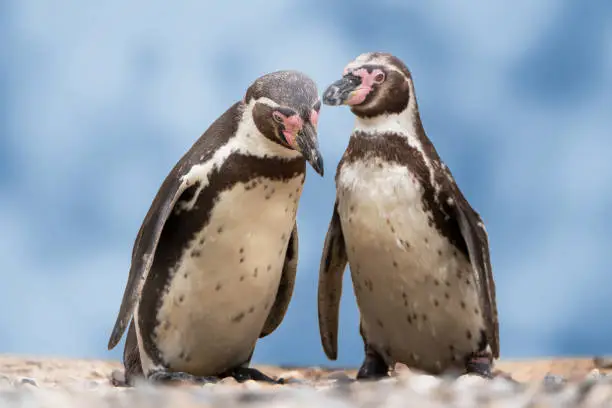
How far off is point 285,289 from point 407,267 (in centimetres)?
95

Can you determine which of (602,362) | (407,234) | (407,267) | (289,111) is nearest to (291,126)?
(289,111)

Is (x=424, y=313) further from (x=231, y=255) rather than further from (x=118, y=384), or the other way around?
(x=118, y=384)

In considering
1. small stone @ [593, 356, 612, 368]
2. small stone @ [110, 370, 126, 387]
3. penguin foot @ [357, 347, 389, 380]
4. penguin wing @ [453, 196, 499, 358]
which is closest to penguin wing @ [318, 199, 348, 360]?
penguin foot @ [357, 347, 389, 380]

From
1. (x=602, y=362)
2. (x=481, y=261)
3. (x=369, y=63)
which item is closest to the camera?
(x=481, y=261)

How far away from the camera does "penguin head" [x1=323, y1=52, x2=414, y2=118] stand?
5.29 meters

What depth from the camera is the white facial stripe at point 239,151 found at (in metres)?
5.05

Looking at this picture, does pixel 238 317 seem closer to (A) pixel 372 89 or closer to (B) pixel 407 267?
(B) pixel 407 267

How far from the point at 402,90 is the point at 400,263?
39.4 inches

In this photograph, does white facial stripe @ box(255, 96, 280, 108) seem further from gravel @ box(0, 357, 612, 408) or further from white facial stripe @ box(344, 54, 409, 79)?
gravel @ box(0, 357, 612, 408)

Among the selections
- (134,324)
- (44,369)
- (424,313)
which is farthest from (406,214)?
(44,369)

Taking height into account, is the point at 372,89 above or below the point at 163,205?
above

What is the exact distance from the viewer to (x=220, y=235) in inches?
199

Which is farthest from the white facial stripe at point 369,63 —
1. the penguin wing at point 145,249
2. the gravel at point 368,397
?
the gravel at point 368,397

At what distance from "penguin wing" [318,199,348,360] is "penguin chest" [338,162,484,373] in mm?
255
